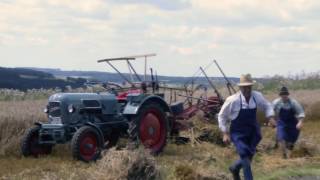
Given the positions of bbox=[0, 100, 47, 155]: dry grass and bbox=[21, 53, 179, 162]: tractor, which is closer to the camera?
bbox=[21, 53, 179, 162]: tractor

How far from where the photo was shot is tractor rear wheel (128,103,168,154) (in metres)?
16.1

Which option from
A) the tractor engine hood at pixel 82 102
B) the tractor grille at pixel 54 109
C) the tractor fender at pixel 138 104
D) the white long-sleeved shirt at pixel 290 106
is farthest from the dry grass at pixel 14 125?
the white long-sleeved shirt at pixel 290 106

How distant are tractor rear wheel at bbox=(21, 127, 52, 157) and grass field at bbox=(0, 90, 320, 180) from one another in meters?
0.24

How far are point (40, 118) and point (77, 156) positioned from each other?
3.33m

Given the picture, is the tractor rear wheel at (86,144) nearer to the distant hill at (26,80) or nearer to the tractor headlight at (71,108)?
the tractor headlight at (71,108)

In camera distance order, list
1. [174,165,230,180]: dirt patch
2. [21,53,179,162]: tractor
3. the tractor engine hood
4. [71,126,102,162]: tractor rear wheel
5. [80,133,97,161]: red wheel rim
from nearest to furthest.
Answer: [174,165,230,180]: dirt patch, [71,126,102,162]: tractor rear wheel, [80,133,97,161]: red wheel rim, [21,53,179,162]: tractor, the tractor engine hood

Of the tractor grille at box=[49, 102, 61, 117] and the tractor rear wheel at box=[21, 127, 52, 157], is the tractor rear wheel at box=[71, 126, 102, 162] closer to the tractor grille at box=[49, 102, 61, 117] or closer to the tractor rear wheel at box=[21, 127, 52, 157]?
the tractor grille at box=[49, 102, 61, 117]

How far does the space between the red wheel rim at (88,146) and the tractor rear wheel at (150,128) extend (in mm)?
1186

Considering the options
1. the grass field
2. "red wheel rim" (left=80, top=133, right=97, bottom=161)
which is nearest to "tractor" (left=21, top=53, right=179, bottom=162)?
"red wheel rim" (left=80, top=133, right=97, bottom=161)

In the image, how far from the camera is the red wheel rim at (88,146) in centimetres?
1469

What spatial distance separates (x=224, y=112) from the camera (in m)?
11.5

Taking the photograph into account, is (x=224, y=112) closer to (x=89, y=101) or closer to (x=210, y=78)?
Answer: (x=89, y=101)

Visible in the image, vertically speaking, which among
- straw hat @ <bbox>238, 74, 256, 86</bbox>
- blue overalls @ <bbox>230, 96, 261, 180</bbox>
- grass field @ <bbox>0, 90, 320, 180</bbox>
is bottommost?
grass field @ <bbox>0, 90, 320, 180</bbox>

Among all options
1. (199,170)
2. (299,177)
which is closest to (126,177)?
(199,170)
